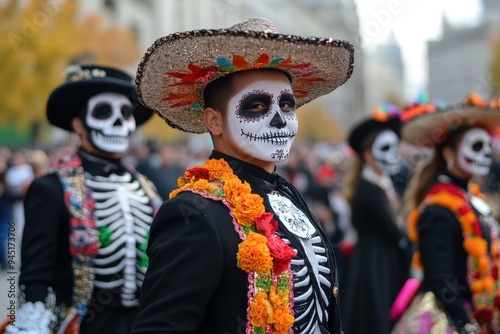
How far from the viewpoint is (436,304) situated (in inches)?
191

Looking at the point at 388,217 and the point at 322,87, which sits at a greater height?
the point at 322,87

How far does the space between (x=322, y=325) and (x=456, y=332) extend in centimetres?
207

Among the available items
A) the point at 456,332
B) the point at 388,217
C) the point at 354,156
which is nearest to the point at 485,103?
the point at 456,332

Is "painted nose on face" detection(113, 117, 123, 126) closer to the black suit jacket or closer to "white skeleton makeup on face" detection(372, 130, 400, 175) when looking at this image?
the black suit jacket

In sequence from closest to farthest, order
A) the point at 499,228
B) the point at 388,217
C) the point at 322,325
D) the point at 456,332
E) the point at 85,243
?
the point at 322,325 → the point at 85,243 → the point at 456,332 → the point at 499,228 → the point at 388,217

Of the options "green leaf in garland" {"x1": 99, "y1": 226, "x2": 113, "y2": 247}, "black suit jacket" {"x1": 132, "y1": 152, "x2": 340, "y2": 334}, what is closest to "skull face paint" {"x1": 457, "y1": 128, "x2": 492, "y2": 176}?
"green leaf in garland" {"x1": 99, "y1": 226, "x2": 113, "y2": 247}

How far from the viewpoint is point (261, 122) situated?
3.00m

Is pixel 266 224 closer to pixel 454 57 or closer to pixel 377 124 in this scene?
pixel 377 124

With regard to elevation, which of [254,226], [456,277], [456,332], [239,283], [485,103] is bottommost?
[456,332]

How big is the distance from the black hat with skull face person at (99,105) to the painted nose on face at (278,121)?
2007 mm

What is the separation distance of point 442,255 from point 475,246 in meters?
0.22

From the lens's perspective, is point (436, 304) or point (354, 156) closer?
point (436, 304)

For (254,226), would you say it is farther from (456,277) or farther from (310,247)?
(456,277)

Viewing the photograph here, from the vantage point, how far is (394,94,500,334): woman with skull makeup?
15.7ft
